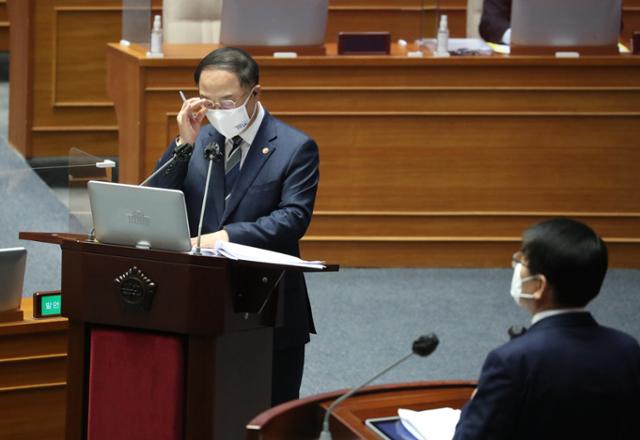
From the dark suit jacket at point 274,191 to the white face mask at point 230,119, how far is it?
68mm

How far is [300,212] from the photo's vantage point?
10.7 feet

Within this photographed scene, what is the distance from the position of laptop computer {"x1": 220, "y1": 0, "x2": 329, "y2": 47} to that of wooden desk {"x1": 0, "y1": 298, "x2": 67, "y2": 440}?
101 inches

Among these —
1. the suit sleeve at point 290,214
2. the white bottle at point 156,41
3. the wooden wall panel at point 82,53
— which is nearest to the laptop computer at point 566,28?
the white bottle at point 156,41

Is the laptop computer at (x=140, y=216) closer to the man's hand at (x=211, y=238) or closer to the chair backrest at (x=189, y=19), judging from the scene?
the man's hand at (x=211, y=238)

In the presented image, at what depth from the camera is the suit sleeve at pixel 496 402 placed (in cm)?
212

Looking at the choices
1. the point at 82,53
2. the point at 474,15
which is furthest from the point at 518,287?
the point at 82,53

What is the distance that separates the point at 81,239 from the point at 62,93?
4.67 m

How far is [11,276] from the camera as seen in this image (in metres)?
3.43

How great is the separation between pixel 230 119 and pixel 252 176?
155 mm

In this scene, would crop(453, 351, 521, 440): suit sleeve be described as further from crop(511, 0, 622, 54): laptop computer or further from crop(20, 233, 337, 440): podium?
crop(511, 0, 622, 54): laptop computer

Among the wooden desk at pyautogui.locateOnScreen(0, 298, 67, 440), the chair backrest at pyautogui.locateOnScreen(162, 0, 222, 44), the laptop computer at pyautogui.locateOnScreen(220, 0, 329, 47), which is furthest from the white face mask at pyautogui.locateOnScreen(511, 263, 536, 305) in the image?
the chair backrest at pyautogui.locateOnScreen(162, 0, 222, 44)

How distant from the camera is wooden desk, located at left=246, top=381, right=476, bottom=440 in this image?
93.0 inches

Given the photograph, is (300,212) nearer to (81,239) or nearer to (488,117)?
(81,239)

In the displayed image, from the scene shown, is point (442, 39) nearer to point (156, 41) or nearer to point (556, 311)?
point (156, 41)
